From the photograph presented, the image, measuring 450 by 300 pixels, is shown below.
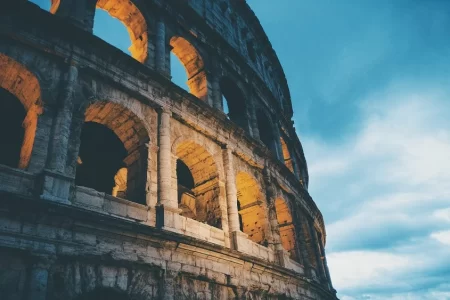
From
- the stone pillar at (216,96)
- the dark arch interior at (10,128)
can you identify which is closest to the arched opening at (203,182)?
the stone pillar at (216,96)

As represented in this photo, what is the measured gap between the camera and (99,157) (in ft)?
33.4

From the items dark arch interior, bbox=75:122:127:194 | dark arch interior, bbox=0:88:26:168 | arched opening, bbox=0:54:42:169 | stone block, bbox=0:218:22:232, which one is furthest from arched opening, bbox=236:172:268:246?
stone block, bbox=0:218:22:232

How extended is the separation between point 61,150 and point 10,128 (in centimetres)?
393

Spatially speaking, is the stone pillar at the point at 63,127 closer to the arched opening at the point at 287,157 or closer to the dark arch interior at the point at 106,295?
the dark arch interior at the point at 106,295

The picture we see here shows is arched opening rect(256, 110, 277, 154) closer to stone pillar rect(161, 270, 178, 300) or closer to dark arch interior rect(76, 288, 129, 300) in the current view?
stone pillar rect(161, 270, 178, 300)

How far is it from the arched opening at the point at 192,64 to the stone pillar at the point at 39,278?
6862mm

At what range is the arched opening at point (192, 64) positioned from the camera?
36.4 ft

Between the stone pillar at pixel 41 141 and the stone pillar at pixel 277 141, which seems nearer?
the stone pillar at pixel 41 141

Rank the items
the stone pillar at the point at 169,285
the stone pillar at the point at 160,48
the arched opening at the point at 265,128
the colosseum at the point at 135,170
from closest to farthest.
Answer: the colosseum at the point at 135,170
the stone pillar at the point at 169,285
the stone pillar at the point at 160,48
the arched opening at the point at 265,128

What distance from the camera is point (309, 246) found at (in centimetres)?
1298

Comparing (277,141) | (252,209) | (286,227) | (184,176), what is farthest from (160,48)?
(286,227)

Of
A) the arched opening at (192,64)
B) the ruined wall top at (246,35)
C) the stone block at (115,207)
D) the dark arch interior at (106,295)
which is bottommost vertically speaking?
the dark arch interior at (106,295)

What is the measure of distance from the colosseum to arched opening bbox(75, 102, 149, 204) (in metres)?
0.03

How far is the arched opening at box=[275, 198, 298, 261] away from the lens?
455 inches
